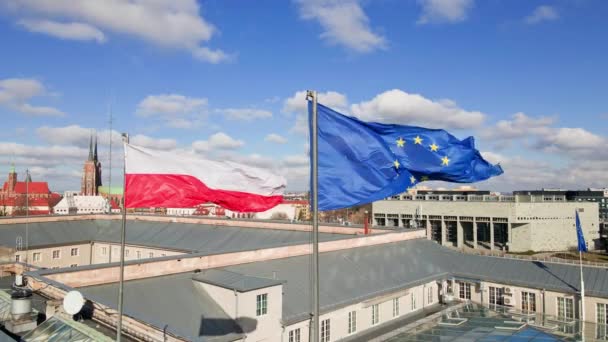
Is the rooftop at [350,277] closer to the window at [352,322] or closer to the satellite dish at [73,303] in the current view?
the window at [352,322]

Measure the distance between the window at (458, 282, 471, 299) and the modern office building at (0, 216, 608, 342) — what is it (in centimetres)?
10

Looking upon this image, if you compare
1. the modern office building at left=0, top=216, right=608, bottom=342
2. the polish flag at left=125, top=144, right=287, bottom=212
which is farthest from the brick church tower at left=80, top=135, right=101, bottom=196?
the polish flag at left=125, top=144, right=287, bottom=212

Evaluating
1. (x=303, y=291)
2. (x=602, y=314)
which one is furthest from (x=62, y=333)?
(x=602, y=314)

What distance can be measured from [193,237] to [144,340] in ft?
110

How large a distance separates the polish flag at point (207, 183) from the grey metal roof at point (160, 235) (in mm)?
25856

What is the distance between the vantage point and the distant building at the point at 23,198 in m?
149

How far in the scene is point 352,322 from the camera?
25.3 metres

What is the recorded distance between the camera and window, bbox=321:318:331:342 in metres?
23.4

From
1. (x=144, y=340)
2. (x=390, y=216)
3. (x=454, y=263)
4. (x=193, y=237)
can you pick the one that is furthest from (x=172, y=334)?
(x=390, y=216)

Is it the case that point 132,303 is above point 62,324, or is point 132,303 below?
below

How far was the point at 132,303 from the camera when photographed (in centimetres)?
1942

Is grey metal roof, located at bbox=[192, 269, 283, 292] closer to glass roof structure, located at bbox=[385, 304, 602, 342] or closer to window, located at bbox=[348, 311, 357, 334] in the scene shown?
window, located at bbox=[348, 311, 357, 334]

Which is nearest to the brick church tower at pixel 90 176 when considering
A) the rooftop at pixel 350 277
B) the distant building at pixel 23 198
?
the distant building at pixel 23 198

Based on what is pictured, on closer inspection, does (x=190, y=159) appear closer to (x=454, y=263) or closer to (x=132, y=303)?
(x=132, y=303)
